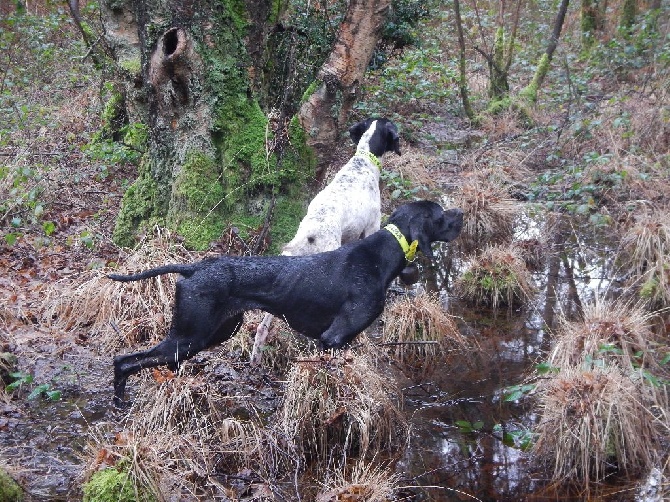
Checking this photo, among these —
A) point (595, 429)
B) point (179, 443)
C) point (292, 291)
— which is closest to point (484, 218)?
point (292, 291)

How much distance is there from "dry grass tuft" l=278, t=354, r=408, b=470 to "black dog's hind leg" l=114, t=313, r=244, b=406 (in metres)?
0.56

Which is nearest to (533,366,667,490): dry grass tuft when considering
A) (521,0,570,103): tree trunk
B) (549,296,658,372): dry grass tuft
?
(549,296,658,372): dry grass tuft

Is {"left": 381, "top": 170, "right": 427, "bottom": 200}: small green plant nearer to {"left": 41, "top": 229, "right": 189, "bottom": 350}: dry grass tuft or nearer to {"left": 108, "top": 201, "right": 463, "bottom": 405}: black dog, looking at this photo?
{"left": 41, "top": 229, "right": 189, "bottom": 350}: dry grass tuft

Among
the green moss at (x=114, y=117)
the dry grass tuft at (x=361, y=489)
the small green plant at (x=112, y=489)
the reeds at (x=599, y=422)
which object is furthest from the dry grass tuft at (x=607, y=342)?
the green moss at (x=114, y=117)

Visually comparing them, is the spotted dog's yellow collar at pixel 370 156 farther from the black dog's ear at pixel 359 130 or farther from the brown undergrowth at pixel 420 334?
the brown undergrowth at pixel 420 334

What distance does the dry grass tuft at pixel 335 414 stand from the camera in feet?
14.2

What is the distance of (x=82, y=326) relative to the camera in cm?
580

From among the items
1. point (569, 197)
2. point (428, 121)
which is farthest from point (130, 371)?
point (428, 121)

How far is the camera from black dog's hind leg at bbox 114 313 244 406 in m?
4.31

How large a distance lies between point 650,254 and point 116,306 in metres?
4.93

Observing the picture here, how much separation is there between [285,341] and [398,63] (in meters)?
9.26

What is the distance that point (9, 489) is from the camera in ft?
11.7

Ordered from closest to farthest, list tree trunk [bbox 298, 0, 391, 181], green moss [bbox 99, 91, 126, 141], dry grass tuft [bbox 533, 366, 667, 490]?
dry grass tuft [bbox 533, 366, 667, 490] → tree trunk [bbox 298, 0, 391, 181] → green moss [bbox 99, 91, 126, 141]

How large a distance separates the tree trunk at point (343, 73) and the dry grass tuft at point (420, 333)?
1.98 metres
